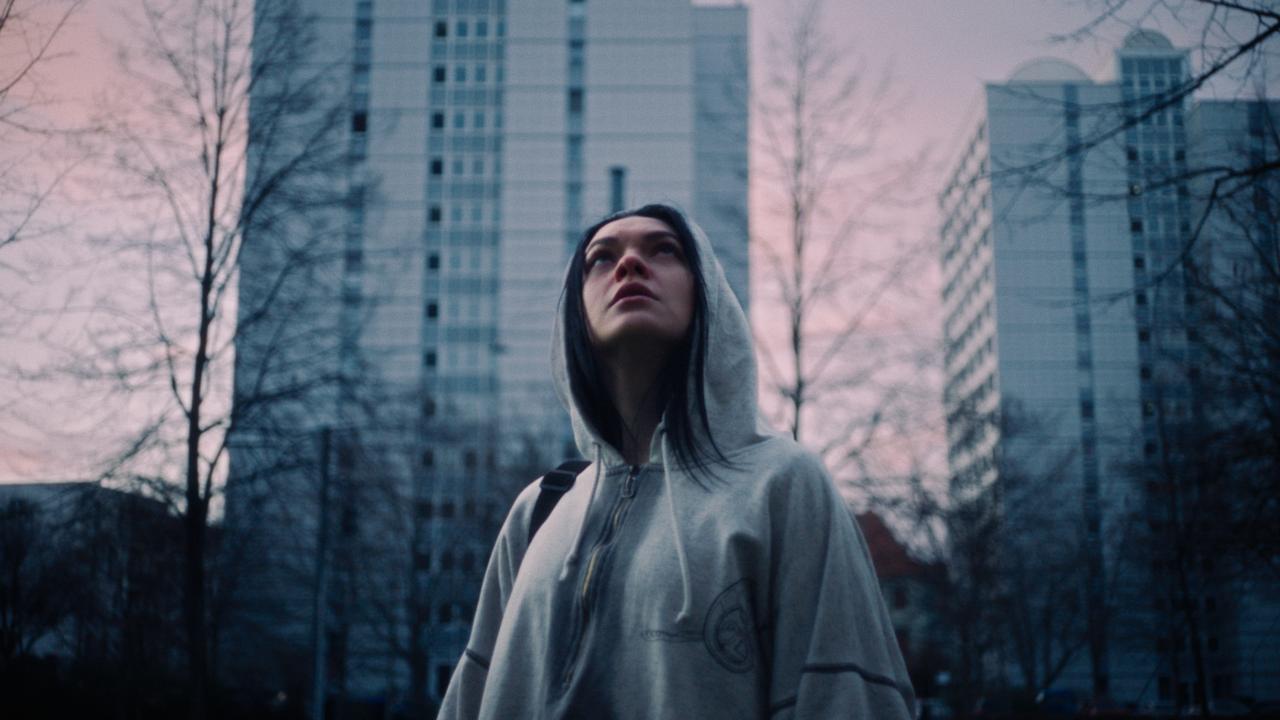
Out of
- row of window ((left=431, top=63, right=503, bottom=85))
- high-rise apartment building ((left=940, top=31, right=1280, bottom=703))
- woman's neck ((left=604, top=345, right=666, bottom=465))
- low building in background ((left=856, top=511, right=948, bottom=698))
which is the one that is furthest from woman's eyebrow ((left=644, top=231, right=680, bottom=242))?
row of window ((left=431, top=63, right=503, bottom=85))

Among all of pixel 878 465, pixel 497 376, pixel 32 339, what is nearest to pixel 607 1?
pixel 497 376

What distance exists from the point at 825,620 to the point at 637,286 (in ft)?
2.85

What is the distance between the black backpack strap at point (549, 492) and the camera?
2727 millimetres

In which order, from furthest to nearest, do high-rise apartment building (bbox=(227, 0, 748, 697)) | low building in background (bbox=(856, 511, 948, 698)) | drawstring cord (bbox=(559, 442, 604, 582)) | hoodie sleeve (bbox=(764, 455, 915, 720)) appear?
high-rise apartment building (bbox=(227, 0, 748, 697)), low building in background (bbox=(856, 511, 948, 698)), drawstring cord (bbox=(559, 442, 604, 582)), hoodie sleeve (bbox=(764, 455, 915, 720))

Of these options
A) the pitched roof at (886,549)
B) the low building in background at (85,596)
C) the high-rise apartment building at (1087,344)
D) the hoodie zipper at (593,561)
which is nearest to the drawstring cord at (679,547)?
the hoodie zipper at (593,561)

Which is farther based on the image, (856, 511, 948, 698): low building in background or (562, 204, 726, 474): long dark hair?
(856, 511, 948, 698): low building in background

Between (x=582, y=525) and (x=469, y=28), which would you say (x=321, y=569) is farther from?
(x=469, y=28)

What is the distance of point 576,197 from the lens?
55.3m

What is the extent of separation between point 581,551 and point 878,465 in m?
11.8

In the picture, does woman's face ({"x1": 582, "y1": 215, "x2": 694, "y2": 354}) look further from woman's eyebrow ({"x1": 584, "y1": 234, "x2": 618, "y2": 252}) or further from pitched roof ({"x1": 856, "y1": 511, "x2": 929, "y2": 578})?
pitched roof ({"x1": 856, "y1": 511, "x2": 929, "y2": 578})

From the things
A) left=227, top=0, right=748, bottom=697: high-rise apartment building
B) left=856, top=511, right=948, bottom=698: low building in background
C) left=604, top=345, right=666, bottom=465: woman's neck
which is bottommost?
left=856, top=511, right=948, bottom=698: low building in background

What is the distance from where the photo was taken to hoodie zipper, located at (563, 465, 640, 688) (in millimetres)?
2230

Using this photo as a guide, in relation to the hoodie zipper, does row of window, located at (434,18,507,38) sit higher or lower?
higher

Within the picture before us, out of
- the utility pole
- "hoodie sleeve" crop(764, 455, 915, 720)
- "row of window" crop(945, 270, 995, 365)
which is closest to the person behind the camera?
"hoodie sleeve" crop(764, 455, 915, 720)
